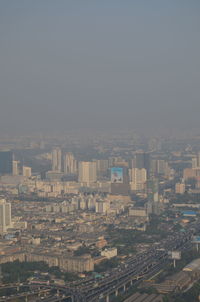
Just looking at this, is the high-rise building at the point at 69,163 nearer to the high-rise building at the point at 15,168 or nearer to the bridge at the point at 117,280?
the high-rise building at the point at 15,168

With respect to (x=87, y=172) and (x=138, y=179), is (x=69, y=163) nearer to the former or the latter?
(x=87, y=172)

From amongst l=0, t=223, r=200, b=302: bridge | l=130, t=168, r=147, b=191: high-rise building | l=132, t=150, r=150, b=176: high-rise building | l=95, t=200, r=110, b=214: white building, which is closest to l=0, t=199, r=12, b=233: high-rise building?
l=95, t=200, r=110, b=214: white building

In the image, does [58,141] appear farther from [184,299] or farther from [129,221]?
[184,299]

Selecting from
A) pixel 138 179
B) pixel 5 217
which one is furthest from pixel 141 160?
pixel 5 217

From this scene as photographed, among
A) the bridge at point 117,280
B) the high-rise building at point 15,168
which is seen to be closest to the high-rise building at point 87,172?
the high-rise building at point 15,168

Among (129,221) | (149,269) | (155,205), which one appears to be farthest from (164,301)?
(155,205)

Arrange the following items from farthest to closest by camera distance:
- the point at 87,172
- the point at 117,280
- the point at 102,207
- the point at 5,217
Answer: the point at 87,172 → the point at 102,207 → the point at 5,217 → the point at 117,280

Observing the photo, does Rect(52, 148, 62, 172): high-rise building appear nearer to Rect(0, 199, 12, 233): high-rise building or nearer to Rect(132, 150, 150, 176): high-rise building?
Rect(132, 150, 150, 176): high-rise building
